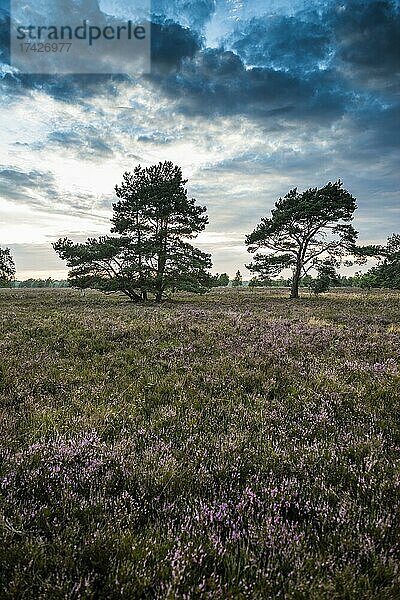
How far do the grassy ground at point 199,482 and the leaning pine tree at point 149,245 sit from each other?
22.9 metres

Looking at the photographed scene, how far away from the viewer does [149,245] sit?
30031mm

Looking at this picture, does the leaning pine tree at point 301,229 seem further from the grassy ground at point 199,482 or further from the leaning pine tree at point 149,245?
the grassy ground at point 199,482

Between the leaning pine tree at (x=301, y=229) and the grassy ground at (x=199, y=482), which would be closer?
the grassy ground at (x=199, y=482)

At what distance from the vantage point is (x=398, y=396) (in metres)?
6.06

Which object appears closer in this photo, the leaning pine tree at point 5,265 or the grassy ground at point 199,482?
the grassy ground at point 199,482

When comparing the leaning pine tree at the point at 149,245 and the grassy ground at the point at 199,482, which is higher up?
the leaning pine tree at the point at 149,245

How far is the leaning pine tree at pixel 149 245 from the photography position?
2973cm

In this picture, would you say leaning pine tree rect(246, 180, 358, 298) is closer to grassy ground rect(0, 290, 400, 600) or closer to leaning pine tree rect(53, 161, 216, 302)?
leaning pine tree rect(53, 161, 216, 302)

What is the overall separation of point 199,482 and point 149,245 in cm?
2776

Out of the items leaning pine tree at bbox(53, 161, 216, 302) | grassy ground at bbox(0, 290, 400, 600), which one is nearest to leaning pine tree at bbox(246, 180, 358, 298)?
leaning pine tree at bbox(53, 161, 216, 302)

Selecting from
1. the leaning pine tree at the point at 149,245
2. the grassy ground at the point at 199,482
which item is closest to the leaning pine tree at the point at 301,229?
the leaning pine tree at the point at 149,245

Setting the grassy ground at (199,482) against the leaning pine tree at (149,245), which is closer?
the grassy ground at (199,482)

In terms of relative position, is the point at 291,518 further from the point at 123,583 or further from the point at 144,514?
the point at 123,583

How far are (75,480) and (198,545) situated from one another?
162cm
